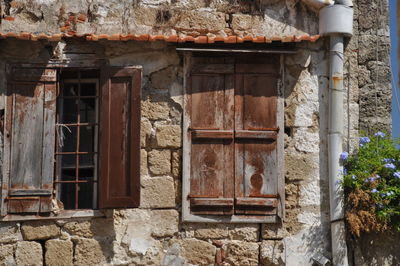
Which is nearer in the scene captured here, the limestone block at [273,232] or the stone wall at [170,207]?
the stone wall at [170,207]

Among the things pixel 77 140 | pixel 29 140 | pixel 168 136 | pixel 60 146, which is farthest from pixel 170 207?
pixel 29 140

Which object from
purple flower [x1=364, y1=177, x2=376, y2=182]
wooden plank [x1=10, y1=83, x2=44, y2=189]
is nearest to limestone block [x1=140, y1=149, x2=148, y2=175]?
wooden plank [x1=10, y1=83, x2=44, y2=189]

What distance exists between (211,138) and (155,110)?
0.65m

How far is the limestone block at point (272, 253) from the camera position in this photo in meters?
5.54

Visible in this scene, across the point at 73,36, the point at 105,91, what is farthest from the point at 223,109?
Result: the point at 73,36

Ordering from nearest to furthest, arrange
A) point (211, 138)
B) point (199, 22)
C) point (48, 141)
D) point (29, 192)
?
point (29, 192) → point (48, 141) → point (211, 138) → point (199, 22)

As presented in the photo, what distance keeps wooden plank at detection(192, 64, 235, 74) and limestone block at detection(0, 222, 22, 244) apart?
238 cm

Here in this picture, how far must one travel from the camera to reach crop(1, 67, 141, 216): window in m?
5.41

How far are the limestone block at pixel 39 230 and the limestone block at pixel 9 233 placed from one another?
6cm

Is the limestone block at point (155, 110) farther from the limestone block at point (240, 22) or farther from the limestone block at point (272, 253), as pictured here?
the limestone block at point (272, 253)

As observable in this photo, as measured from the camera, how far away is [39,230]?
546cm

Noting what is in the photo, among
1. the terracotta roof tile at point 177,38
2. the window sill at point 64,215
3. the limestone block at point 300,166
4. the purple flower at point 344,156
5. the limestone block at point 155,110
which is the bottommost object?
the window sill at point 64,215

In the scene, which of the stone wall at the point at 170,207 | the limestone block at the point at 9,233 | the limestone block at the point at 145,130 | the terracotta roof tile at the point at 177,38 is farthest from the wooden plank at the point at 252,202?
the limestone block at the point at 9,233

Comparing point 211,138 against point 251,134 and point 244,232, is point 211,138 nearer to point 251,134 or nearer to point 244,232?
point 251,134
